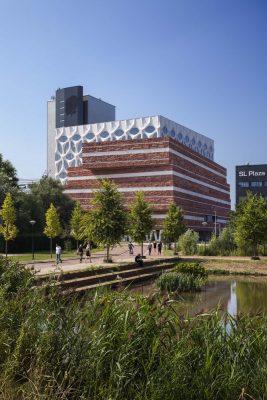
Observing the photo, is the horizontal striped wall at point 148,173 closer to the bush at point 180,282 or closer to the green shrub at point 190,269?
the green shrub at point 190,269

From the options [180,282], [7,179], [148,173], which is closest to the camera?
[180,282]

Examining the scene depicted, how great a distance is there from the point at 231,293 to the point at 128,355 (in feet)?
67.4

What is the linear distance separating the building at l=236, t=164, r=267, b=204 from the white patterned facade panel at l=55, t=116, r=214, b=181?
17.9 metres

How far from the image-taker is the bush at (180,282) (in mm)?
24969

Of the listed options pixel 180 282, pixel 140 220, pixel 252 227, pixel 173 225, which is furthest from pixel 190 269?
pixel 173 225

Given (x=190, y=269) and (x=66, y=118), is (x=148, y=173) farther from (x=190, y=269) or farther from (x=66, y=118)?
(x=66, y=118)

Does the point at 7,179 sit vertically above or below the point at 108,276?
above

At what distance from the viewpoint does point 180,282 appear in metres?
24.8

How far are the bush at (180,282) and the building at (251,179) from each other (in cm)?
11266

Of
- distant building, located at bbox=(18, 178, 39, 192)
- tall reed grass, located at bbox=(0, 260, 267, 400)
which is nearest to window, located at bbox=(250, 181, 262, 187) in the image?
distant building, located at bbox=(18, 178, 39, 192)

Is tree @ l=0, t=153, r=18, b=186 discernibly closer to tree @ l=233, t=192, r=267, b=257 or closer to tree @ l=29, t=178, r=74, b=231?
tree @ l=29, t=178, r=74, b=231

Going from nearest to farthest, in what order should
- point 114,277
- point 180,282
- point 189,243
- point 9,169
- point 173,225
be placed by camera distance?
point 180,282
point 114,277
point 189,243
point 173,225
point 9,169

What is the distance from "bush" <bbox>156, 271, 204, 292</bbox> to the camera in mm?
24969

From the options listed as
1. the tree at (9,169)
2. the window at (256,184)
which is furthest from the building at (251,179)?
the tree at (9,169)
